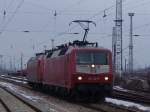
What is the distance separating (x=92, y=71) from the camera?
27391 mm

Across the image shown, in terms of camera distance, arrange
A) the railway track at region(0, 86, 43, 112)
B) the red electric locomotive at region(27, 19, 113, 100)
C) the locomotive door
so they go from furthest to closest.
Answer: the locomotive door
the red electric locomotive at region(27, 19, 113, 100)
the railway track at region(0, 86, 43, 112)

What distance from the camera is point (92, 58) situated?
28000 mm

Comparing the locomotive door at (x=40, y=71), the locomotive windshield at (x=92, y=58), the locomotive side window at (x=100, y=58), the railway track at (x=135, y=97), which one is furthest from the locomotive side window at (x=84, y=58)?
the locomotive door at (x=40, y=71)

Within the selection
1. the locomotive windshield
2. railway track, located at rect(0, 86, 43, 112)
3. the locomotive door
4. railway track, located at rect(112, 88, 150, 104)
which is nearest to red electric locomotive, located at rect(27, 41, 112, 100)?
the locomotive windshield

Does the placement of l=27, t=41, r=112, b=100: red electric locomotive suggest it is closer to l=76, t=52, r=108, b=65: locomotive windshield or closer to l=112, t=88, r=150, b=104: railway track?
l=76, t=52, r=108, b=65: locomotive windshield

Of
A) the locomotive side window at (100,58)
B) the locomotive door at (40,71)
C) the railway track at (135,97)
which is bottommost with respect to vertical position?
the railway track at (135,97)

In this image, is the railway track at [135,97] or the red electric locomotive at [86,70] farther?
the railway track at [135,97]

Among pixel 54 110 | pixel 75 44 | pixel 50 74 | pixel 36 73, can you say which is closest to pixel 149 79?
pixel 36 73

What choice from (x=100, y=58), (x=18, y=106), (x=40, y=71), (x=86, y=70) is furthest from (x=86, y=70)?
(x=40, y=71)

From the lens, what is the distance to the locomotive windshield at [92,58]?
2783 centimetres

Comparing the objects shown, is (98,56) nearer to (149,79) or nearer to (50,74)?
(50,74)

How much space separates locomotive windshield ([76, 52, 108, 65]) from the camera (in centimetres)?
2783

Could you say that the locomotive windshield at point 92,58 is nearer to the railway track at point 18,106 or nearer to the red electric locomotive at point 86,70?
the red electric locomotive at point 86,70

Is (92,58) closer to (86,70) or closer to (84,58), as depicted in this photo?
(84,58)
